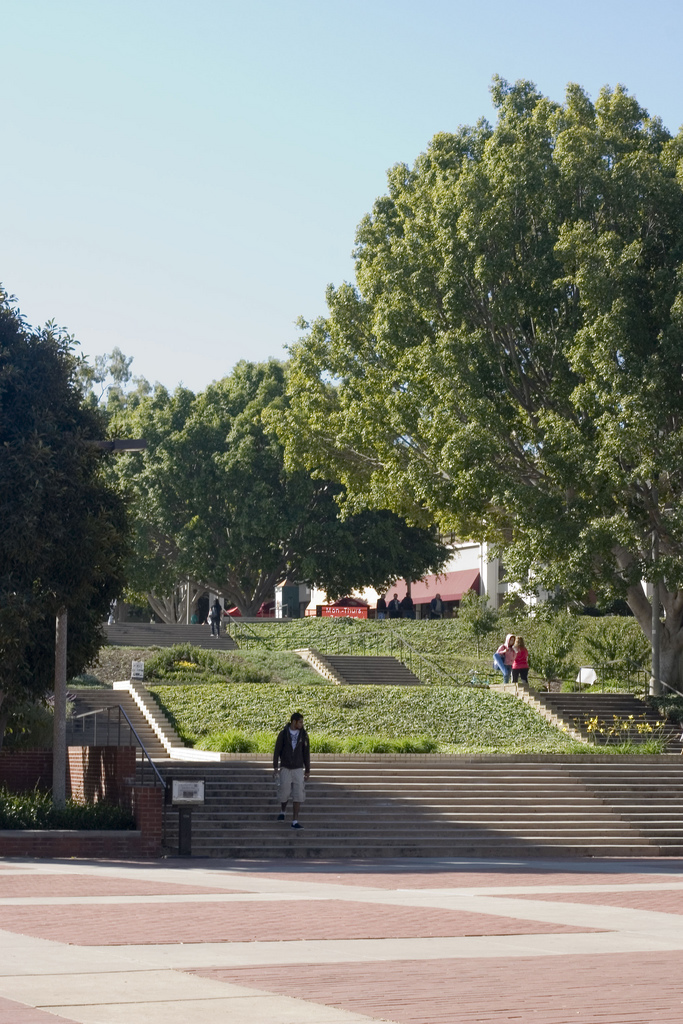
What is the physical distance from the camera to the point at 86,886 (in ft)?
→ 44.8

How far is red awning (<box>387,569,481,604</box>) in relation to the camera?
66312mm

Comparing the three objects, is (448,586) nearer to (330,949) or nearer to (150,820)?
(150,820)

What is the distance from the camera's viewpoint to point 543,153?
33281mm

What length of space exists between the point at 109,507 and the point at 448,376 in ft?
46.8

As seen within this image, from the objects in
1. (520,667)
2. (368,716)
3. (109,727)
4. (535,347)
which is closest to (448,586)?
(520,667)

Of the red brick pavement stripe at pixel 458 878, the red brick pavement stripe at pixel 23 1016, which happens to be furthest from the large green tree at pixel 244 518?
the red brick pavement stripe at pixel 23 1016

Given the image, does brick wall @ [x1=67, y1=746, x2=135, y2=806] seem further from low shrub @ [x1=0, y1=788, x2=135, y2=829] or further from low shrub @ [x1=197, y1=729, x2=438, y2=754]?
low shrub @ [x1=197, y1=729, x2=438, y2=754]

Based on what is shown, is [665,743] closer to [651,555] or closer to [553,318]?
[651,555]

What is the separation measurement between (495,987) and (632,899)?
22.1 feet

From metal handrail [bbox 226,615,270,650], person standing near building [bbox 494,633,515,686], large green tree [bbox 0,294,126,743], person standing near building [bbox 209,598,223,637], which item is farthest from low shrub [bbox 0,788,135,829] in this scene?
person standing near building [bbox 209,598,223,637]

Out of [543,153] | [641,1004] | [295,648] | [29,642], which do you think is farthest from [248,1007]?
[295,648]

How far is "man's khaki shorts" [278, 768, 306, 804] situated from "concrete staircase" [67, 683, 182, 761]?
637cm

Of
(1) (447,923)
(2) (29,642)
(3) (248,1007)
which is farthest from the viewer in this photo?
(2) (29,642)

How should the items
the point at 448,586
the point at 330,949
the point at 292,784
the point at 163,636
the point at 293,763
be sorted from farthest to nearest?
the point at 448,586 < the point at 163,636 < the point at 292,784 < the point at 293,763 < the point at 330,949
